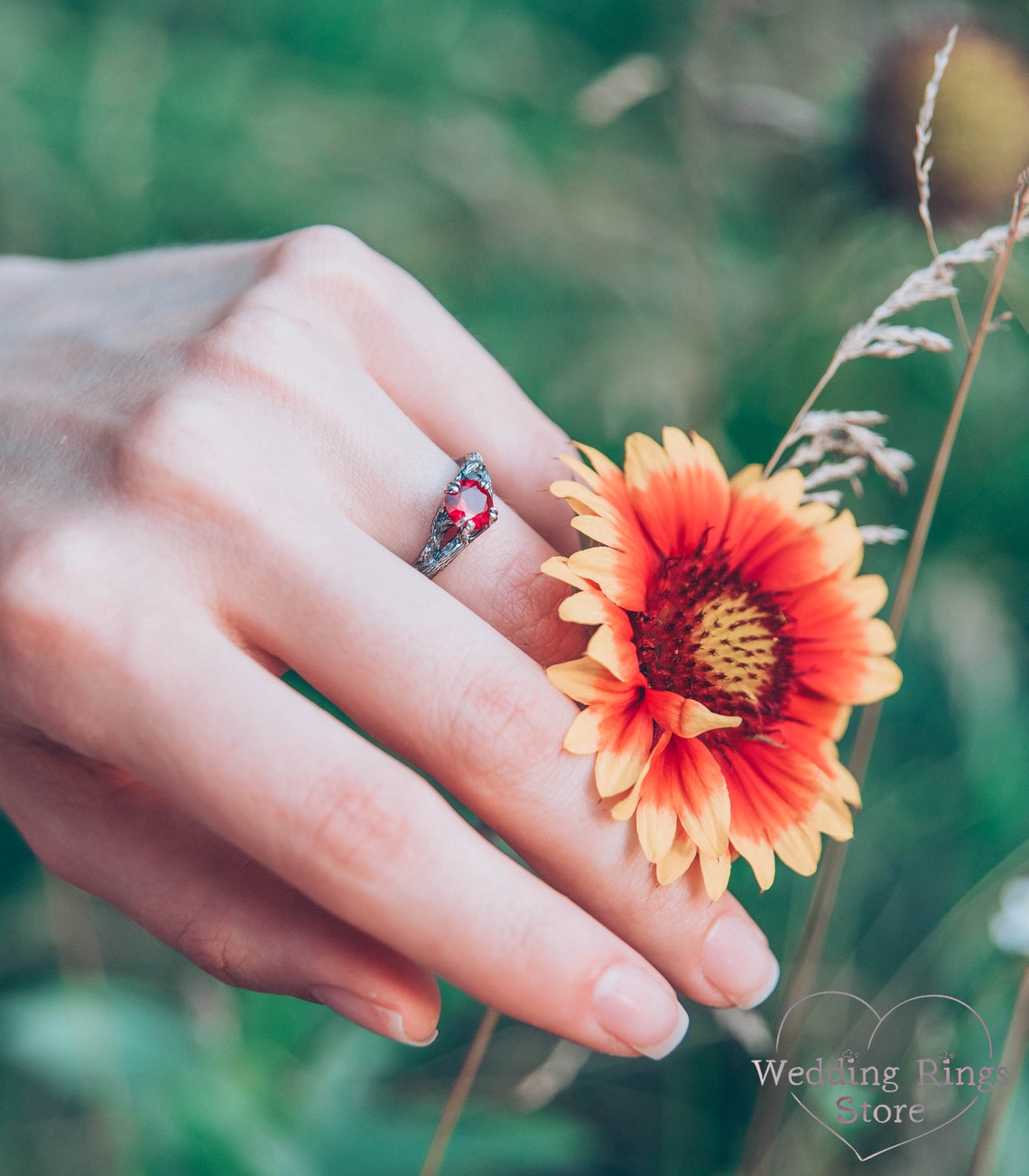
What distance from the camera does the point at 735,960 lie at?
0.75 metres

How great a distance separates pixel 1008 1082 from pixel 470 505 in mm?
828

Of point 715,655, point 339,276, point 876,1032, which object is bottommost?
point 876,1032

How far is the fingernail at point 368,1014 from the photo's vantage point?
2.38 feet

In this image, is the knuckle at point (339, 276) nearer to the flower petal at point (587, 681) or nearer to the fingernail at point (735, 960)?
the flower petal at point (587, 681)

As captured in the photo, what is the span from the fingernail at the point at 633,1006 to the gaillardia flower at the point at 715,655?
8 centimetres

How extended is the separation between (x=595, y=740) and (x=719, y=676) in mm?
147

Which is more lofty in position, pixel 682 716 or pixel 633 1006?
pixel 682 716

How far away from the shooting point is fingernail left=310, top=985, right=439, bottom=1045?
725 mm

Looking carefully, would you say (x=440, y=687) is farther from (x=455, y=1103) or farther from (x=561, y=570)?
(x=455, y=1103)

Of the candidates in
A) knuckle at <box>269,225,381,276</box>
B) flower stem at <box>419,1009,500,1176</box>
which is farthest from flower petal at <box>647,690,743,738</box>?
knuckle at <box>269,225,381,276</box>

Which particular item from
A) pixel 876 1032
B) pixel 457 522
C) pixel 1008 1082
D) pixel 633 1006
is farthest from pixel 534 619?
pixel 876 1032

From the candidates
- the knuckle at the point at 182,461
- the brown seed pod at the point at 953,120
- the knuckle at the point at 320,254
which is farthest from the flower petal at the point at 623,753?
the brown seed pod at the point at 953,120

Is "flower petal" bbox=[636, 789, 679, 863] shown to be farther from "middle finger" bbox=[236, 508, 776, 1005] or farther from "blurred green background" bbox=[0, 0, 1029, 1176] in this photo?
"blurred green background" bbox=[0, 0, 1029, 1176]

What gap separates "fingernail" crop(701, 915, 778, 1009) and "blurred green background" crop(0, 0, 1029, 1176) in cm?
15
